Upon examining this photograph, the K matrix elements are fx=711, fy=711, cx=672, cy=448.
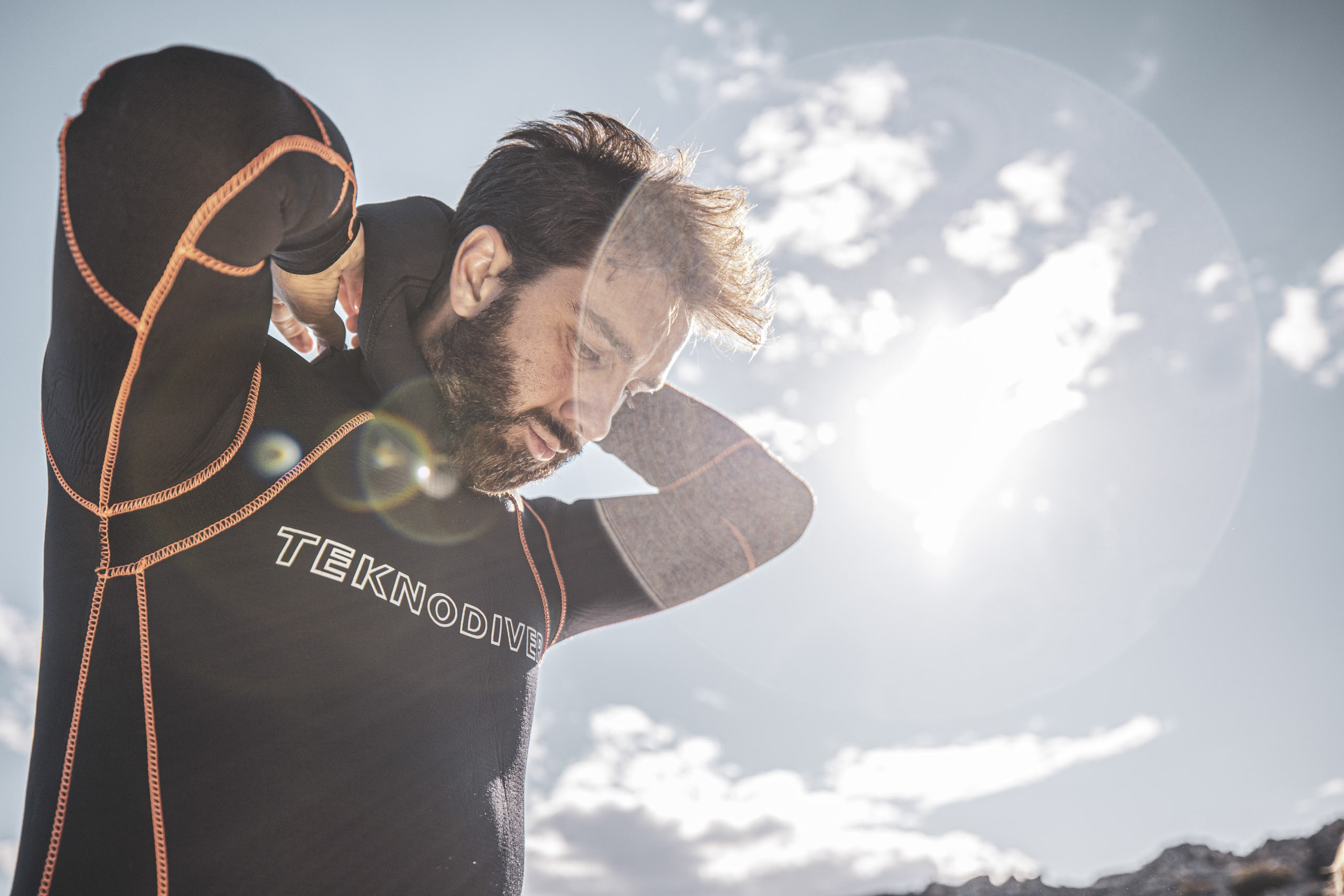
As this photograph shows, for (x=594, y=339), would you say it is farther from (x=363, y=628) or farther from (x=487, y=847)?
(x=487, y=847)

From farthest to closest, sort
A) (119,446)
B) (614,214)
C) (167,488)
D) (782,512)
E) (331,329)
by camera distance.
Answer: (782,512) < (614,214) < (331,329) < (167,488) < (119,446)

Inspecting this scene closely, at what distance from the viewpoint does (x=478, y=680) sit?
73.8 inches

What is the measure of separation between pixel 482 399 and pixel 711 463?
108 centimetres

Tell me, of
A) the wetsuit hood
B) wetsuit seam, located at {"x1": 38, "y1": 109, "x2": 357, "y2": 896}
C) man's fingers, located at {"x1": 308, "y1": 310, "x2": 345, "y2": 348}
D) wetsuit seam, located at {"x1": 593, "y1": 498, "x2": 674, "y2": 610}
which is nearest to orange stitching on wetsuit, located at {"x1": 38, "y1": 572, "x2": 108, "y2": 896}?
wetsuit seam, located at {"x1": 38, "y1": 109, "x2": 357, "y2": 896}

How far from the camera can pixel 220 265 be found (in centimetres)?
118

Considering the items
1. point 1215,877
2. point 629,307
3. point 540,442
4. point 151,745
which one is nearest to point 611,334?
point 629,307

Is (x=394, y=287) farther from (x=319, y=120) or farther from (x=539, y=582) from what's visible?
(x=539, y=582)

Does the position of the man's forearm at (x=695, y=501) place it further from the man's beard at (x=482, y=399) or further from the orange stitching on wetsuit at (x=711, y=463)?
the man's beard at (x=482, y=399)

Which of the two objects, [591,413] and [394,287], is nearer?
[394,287]

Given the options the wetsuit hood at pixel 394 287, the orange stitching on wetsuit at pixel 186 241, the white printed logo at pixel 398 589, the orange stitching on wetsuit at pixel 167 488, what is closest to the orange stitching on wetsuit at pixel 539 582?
the white printed logo at pixel 398 589

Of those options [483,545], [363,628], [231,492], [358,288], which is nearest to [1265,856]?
[483,545]

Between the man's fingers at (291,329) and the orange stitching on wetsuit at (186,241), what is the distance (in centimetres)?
113

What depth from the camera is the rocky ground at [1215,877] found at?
1.65 meters

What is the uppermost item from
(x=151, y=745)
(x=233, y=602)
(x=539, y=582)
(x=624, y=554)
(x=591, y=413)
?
(x=591, y=413)
